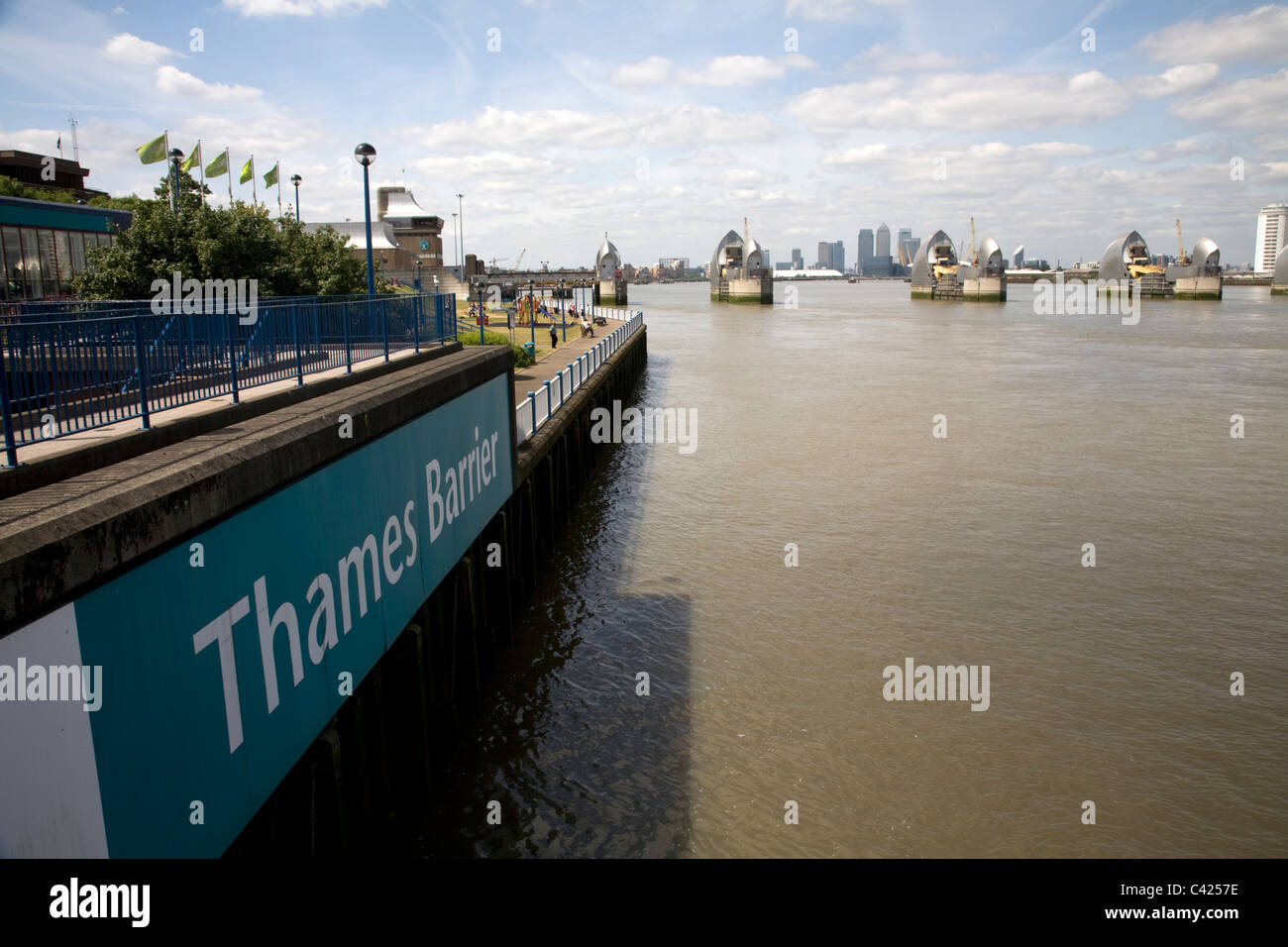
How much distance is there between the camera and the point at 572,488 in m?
19.3

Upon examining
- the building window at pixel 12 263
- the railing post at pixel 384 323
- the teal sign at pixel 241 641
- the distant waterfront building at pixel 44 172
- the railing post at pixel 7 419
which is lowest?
the teal sign at pixel 241 641

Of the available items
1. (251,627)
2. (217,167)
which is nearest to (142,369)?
(251,627)

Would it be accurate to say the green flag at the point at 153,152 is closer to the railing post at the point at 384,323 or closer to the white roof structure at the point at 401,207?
the railing post at the point at 384,323

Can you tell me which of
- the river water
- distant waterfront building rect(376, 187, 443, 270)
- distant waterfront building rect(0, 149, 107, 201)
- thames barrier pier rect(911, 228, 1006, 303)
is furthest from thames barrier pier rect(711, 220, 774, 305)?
A: the river water

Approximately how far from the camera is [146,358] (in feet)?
20.7

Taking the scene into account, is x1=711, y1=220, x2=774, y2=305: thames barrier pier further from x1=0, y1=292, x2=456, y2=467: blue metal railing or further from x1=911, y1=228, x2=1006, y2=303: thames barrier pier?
x1=0, y1=292, x2=456, y2=467: blue metal railing

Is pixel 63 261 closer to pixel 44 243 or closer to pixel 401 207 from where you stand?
pixel 44 243

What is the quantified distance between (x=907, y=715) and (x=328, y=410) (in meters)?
7.08

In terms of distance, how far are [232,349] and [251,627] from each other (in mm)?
3312

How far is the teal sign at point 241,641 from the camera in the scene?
3.84 meters

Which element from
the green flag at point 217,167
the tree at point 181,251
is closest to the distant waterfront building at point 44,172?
the green flag at point 217,167

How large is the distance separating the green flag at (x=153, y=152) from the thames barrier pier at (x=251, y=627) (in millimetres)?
19769

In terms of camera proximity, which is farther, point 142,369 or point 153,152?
point 153,152

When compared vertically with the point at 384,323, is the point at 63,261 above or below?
above
